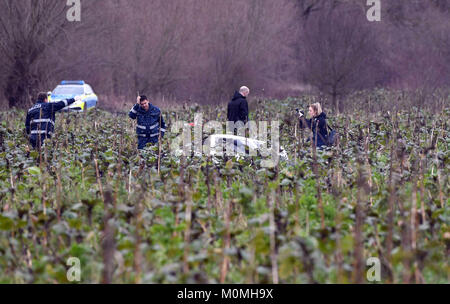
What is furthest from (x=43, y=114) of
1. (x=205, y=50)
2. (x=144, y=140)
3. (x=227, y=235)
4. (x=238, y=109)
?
(x=205, y=50)

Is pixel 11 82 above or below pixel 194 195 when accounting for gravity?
above

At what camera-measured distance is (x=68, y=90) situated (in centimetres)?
2612

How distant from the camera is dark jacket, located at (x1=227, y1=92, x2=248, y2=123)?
12477 mm

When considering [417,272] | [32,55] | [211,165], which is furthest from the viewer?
[32,55]

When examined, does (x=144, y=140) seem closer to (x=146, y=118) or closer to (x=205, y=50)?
(x=146, y=118)

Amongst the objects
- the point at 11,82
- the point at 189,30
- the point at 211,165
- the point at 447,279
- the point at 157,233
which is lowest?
the point at 447,279

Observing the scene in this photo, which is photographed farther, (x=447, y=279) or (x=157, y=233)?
(x=157, y=233)

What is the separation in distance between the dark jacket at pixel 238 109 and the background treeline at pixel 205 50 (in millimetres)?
9291

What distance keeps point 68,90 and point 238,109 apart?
15.3 metres

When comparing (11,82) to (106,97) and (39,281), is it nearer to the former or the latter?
(106,97)

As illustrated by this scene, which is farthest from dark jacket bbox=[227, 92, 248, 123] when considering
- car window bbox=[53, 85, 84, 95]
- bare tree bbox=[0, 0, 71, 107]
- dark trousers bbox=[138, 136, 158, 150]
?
car window bbox=[53, 85, 84, 95]
